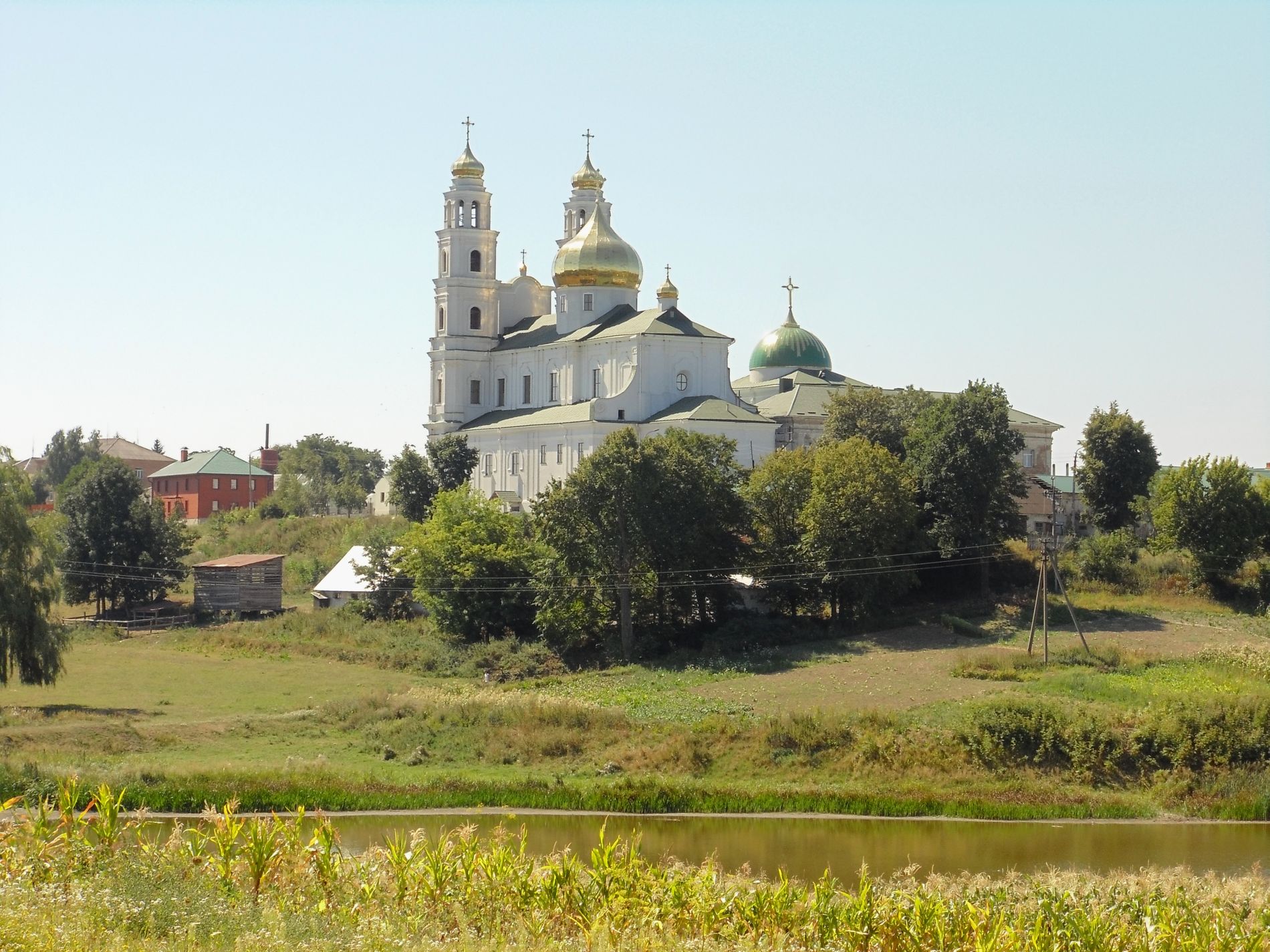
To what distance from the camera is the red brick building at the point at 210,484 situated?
97188mm

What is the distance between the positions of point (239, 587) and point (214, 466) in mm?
37916

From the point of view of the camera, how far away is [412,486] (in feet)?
230

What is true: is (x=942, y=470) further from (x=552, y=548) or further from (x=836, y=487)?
(x=552, y=548)

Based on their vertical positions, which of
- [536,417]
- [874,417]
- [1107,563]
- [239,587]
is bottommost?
[239,587]

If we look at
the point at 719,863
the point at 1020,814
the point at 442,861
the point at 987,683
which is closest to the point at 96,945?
the point at 442,861

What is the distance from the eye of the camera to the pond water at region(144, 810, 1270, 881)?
25.3 metres

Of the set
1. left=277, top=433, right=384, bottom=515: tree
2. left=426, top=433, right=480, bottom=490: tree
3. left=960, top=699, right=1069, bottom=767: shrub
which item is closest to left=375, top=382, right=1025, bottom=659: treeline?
left=960, top=699, right=1069, bottom=767: shrub

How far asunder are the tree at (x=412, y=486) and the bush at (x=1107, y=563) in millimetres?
28725

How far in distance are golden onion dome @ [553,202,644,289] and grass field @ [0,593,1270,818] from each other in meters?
27.0

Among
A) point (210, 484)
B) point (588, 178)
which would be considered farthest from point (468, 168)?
point (210, 484)

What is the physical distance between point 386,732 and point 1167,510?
2579 cm

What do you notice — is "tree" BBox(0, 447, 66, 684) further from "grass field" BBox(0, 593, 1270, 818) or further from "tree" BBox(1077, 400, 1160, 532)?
"tree" BBox(1077, 400, 1160, 532)

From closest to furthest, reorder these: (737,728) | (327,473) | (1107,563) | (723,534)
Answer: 1. (737,728)
2. (723,534)
3. (1107,563)
4. (327,473)

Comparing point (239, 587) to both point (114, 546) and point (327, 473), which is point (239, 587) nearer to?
point (114, 546)
